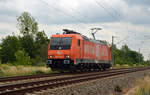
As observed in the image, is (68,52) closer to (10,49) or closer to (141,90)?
(141,90)

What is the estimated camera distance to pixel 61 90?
391 inches

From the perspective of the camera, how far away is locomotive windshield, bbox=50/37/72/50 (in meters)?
21.0

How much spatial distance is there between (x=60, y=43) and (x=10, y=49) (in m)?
44.4

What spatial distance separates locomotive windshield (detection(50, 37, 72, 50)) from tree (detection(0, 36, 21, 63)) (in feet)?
140

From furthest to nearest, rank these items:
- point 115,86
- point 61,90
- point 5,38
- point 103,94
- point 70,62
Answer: point 5,38
point 70,62
point 115,86
point 103,94
point 61,90

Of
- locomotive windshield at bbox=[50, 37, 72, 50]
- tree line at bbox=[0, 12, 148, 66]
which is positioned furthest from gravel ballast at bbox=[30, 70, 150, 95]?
Answer: tree line at bbox=[0, 12, 148, 66]

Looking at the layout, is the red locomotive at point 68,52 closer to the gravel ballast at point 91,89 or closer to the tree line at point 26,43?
the gravel ballast at point 91,89

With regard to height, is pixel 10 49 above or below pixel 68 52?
above

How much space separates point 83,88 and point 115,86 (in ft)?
12.2

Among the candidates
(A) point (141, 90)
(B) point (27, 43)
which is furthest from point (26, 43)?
(A) point (141, 90)

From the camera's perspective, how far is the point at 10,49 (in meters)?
62.8

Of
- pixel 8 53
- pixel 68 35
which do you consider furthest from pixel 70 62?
pixel 8 53

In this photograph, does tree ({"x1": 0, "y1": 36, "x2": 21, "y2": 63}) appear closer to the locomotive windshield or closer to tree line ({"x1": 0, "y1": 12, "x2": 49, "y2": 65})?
tree line ({"x1": 0, "y1": 12, "x2": 49, "y2": 65})

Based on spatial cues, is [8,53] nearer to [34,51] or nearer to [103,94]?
[34,51]
